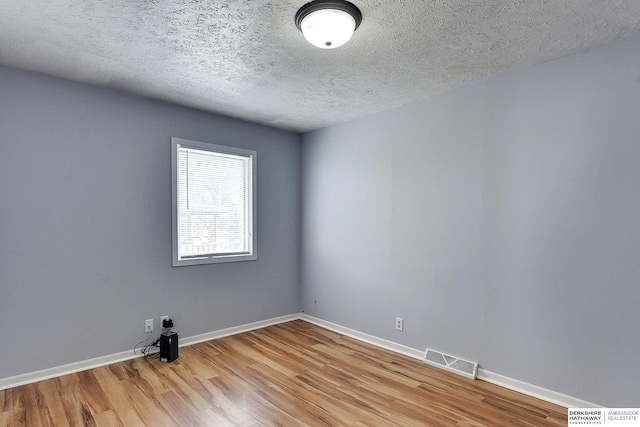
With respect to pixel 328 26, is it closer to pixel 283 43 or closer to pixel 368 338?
pixel 283 43

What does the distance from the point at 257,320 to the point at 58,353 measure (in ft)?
6.65

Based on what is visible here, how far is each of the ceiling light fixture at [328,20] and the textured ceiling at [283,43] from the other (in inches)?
2.1

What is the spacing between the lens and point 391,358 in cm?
340

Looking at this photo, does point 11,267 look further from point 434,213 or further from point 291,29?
point 434,213

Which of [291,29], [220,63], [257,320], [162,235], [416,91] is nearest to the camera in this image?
[291,29]

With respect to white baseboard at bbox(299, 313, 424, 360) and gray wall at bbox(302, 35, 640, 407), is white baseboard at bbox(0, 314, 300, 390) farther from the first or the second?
gray wall at bbox(302, 35, 640, 407)

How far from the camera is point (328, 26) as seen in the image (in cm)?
195

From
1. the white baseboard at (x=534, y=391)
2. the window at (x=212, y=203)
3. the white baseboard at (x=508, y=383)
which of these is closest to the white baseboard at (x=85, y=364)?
the window at (x=212, y=203)

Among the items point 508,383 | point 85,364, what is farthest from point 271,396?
point 508,383

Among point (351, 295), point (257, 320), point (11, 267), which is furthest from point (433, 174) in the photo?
point (11, 267)

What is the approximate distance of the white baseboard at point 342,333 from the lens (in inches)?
100

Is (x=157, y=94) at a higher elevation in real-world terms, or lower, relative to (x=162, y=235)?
higher

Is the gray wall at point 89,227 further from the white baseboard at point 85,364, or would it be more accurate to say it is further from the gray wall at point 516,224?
the gray wall at point 516,224

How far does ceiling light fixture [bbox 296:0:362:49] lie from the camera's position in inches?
74.3
